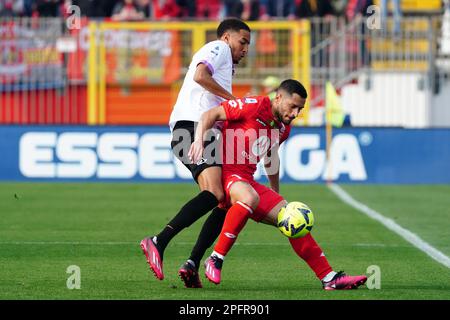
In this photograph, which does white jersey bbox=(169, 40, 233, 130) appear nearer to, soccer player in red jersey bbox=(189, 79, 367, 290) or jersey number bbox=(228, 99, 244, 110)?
soccer player in red jersey bbox=(189, 79, 367, 290)

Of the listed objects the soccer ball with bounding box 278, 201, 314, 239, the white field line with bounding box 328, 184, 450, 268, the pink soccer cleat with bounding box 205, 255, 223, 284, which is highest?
the soccer ball with bounding box 278, 201, 314, 239

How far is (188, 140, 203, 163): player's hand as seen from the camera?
29.2 feet

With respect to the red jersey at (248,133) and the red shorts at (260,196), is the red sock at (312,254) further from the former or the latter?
the red jersey at (248,133)

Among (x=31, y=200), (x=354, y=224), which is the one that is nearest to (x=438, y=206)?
(x=354, y=224)

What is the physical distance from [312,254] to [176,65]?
618 inches

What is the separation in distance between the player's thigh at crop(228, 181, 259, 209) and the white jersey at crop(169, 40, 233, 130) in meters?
0.79

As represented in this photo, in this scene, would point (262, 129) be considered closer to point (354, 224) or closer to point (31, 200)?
point (354, 224)

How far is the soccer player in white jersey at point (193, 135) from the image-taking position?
29.5 feet
